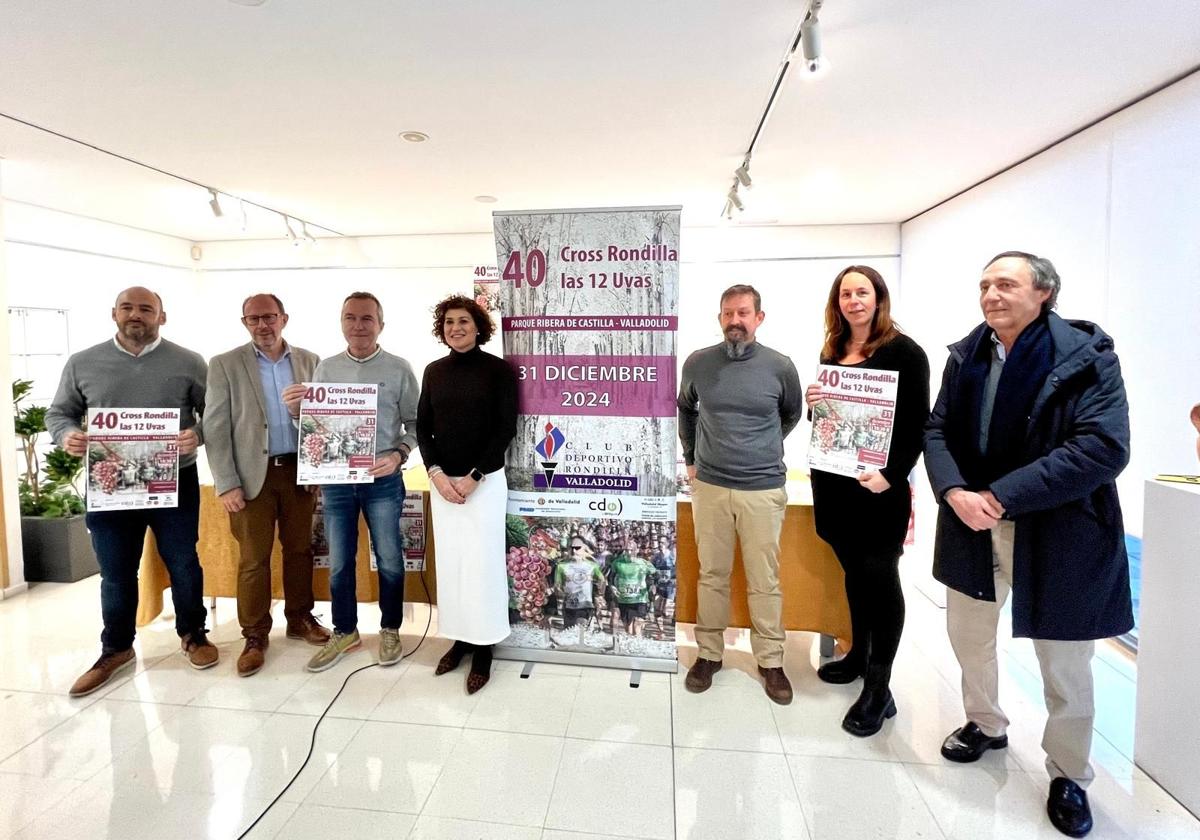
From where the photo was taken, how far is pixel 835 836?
1.82 m

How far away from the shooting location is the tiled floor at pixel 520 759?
1.88m

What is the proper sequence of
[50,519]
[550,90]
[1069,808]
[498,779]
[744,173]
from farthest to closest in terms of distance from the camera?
1. [50,519]
2. [744,173]
3. [550,90]
4. [498,779]
5. [1069,808]

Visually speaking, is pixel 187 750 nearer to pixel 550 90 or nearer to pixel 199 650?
pixel 199 650

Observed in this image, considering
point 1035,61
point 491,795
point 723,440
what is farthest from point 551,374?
point 1035,61

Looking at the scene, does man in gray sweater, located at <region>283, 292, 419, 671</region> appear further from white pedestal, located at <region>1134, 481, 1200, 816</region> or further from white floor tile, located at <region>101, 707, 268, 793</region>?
white pedestal, located at <region>1134, 481, 1200, 816</region>

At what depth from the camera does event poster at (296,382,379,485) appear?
8.34 ft

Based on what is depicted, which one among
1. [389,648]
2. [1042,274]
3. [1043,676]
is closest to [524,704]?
[389,648]

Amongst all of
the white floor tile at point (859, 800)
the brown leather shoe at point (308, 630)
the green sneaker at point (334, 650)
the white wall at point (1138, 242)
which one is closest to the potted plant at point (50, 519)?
the brown leather shoe at point (308, 630)

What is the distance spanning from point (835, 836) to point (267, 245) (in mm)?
7172

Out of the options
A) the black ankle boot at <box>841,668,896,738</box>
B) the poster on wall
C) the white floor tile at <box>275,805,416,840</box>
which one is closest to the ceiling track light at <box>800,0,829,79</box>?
the poster on wall

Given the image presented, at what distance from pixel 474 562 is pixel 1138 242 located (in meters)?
3.54

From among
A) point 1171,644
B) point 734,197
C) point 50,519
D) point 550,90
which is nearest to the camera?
point 1171,644

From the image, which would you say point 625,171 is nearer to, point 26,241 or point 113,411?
point 113,411

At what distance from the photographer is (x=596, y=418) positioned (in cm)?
261
